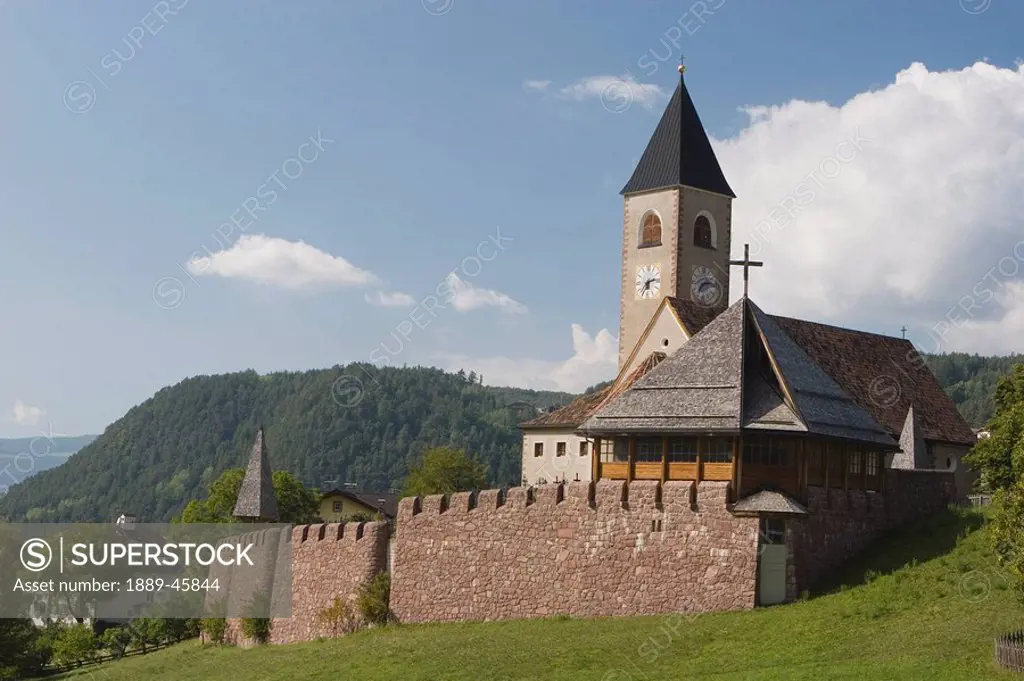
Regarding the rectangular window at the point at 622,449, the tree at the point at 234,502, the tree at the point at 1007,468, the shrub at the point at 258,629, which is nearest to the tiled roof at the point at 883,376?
the tree at the point at 1007,468

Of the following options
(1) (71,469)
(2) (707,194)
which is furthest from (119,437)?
(2) (707,194)

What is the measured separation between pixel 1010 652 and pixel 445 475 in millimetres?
53031

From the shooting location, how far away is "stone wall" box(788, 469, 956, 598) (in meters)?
27.8

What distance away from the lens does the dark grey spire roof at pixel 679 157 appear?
58875 millimetres

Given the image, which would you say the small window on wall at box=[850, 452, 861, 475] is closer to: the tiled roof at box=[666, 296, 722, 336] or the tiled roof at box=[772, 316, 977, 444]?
the tiled roof at box=[772, 316, 977, 444]

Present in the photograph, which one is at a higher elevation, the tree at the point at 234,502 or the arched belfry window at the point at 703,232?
the arched belfry window at the point at 703,232

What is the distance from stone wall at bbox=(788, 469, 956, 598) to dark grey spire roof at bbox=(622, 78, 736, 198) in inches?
1139

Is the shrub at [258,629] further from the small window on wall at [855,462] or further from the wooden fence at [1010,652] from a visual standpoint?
the wooden fence at [1010,652]

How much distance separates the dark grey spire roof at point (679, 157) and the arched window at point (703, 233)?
142 centimetres

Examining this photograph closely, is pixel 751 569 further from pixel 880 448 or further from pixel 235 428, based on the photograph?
pixel 235 428

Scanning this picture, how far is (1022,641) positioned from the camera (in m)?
20.4

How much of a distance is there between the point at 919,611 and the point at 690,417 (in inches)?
250

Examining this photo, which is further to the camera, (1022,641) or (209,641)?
(209,641)

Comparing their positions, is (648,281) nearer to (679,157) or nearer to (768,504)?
(679,157)
